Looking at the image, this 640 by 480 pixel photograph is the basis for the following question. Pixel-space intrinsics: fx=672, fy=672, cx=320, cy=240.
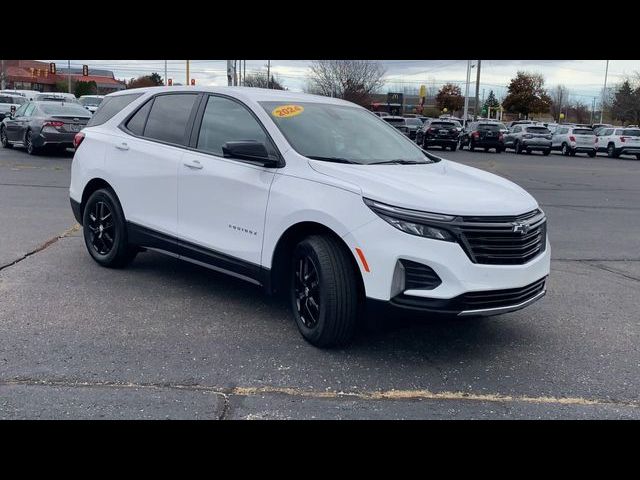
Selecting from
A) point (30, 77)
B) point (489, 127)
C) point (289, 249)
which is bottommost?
point (289, 249)

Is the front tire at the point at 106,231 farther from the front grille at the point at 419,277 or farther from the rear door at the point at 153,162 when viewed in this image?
the front grille at the point at 419,277

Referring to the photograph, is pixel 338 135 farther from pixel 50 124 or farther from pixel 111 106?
pixel 50 124

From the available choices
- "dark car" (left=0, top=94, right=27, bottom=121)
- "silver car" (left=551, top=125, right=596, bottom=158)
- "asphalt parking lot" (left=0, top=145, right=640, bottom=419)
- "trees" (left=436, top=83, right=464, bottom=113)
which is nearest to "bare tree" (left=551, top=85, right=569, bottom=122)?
"trees" (left=436, top=83, right=464, bottom=113)

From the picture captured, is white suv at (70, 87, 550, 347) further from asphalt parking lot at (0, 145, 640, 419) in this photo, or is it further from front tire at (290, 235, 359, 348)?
asphalt parking lot at (0, 145, 640, 419)

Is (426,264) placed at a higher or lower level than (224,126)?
lower

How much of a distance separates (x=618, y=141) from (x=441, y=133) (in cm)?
946

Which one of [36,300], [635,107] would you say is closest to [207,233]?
[36,300]

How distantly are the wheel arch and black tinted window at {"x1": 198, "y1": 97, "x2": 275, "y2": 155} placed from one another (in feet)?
2.88

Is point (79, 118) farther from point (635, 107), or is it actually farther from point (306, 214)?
point (635, 107)

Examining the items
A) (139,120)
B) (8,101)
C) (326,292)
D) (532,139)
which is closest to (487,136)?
(532,139)

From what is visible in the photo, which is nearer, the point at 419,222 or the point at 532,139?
the point at 419,222

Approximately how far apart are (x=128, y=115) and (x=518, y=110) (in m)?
69.3

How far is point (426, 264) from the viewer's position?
4.20 metres

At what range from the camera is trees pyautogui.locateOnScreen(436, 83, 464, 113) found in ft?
279
